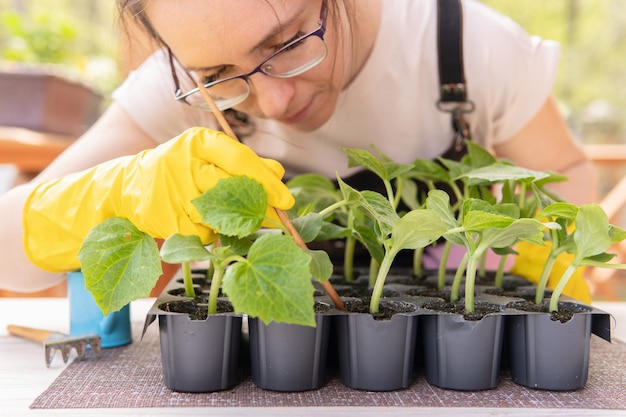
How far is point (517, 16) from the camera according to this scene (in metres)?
5.79

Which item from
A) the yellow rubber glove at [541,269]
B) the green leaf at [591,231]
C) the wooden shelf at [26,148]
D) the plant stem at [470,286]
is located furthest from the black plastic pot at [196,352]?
the wooden shelf at [26,148]

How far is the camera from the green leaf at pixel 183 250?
1.57 feet

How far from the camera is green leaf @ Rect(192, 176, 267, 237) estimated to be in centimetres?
50

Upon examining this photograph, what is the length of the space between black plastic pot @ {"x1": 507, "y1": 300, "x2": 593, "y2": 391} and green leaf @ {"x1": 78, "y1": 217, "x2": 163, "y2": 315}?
0.34 meters

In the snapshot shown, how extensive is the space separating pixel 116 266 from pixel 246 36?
28 cm

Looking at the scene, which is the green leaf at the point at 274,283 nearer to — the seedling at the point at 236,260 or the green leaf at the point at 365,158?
the seedling at the point at 236,260

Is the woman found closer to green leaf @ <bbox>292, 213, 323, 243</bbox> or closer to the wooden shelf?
green leaf @ <bbox>292, 213, 323, 243</bbox>

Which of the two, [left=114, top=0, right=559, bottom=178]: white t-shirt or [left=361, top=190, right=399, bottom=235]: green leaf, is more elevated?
[left=114, top=0, right=559, bottom=178]: white t-shirt

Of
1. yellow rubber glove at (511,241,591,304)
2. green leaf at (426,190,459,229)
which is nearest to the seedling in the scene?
green leaf at (426,190,459,229)

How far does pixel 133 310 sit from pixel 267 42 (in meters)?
0.47

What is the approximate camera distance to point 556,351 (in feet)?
1.75

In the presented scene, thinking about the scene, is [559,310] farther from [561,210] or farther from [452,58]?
[452,58]

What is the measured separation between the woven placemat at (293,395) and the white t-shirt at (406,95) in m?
0.51

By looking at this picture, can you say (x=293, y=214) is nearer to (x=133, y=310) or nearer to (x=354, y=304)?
(x=354, y=304)
